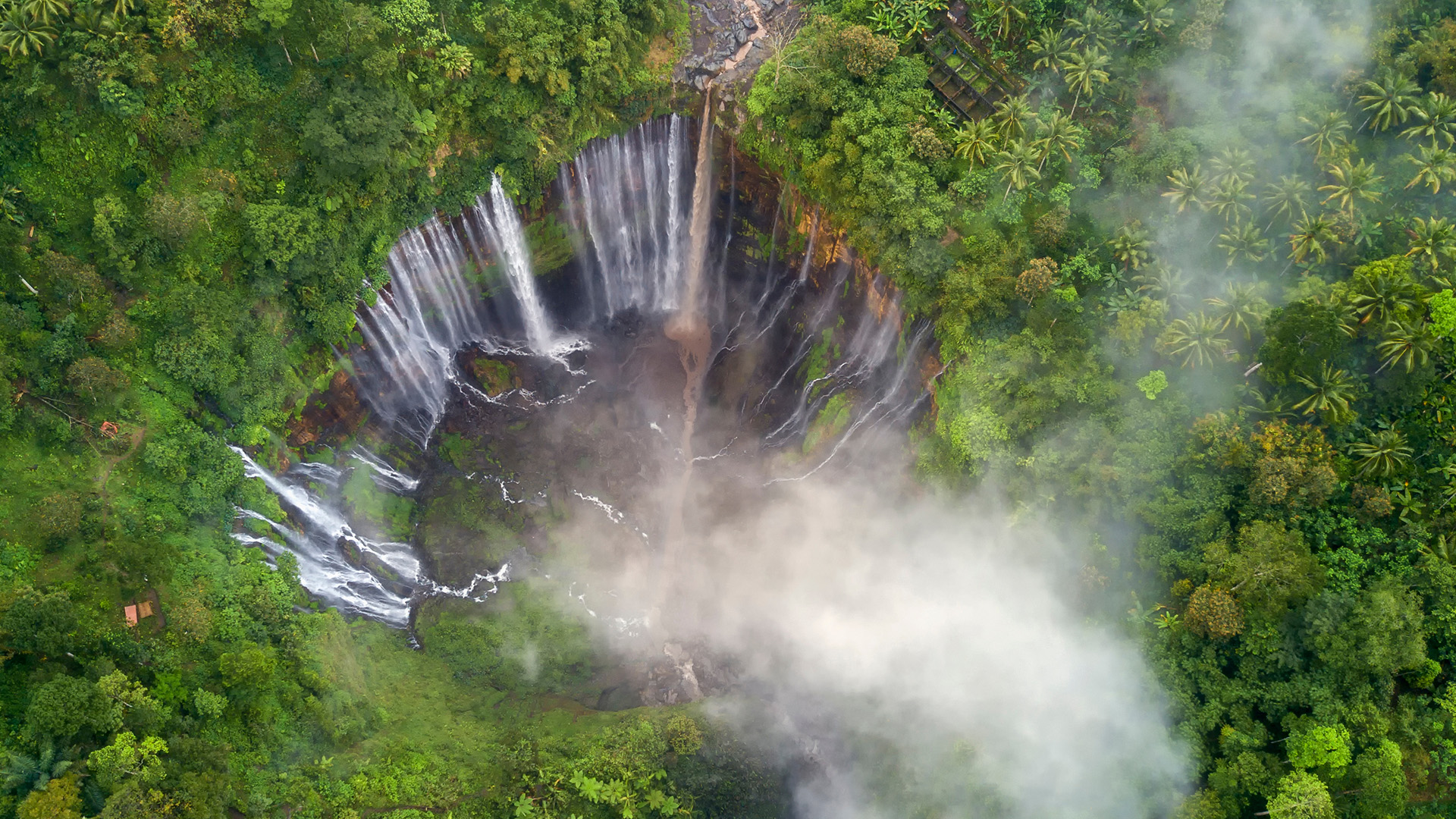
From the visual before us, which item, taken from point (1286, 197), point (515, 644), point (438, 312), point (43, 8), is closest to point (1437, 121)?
point (1286, 197)

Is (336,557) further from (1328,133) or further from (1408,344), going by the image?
(1328,133)

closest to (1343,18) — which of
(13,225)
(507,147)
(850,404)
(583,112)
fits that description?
(850,404)

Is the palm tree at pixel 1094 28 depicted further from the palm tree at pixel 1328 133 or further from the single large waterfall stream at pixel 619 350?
the single large waterfall stream at pixel 619 350

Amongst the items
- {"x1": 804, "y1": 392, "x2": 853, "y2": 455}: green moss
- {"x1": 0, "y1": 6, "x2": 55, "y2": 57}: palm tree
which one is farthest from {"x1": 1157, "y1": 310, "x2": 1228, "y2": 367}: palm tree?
{"x1": 0, "y1": 6, "x2": 55, "y2": 57}: palm tree

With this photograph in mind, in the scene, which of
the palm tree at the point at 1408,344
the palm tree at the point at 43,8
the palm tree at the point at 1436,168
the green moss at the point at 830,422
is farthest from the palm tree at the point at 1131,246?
the palm tree at the point at 43,8

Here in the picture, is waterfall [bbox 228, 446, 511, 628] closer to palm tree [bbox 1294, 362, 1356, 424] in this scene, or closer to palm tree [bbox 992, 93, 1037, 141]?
palm tree [bbox 992, 93, 1037, 141]
